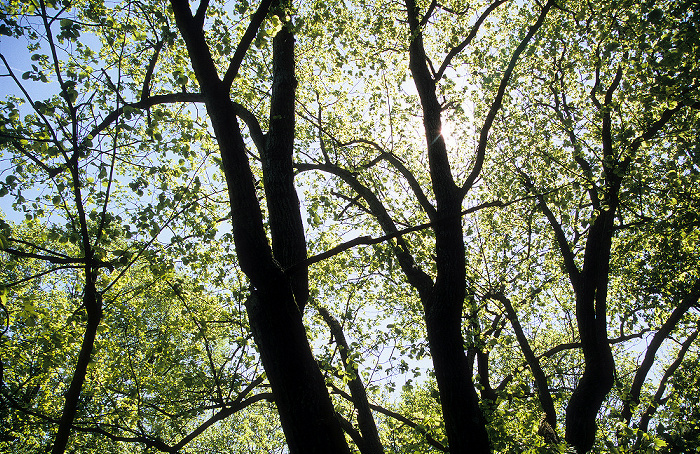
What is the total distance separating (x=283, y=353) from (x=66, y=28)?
4141 mm

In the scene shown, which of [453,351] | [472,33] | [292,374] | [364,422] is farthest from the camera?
[364,422]

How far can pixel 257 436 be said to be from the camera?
22844 millimetres

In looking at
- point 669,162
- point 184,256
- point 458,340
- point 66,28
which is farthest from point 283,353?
point 669,162

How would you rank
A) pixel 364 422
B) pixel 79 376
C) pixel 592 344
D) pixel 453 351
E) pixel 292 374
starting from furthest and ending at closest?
pixel 364 422 < pixel 592 344 < pixel 453 351 < pixel 79 376 < pixel 292 374

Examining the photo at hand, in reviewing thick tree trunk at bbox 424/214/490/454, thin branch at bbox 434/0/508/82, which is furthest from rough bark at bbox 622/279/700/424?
thin branch at bbox 434/0/508/82

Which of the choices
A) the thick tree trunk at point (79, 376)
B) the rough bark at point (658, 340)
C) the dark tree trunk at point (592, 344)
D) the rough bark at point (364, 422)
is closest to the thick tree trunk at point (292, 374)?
the thick tree trunk at point (79, 376)

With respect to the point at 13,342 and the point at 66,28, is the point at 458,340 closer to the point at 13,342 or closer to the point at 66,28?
the point at 66,28

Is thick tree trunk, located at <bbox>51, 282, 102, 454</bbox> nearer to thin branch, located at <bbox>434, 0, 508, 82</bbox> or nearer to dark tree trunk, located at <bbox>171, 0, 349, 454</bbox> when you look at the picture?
dark tree trunk, located at <bbox>171, 0, 349, 454</bbox>

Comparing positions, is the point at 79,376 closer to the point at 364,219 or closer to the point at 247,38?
the point at 247,38

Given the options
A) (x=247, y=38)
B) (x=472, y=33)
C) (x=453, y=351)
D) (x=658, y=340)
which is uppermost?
(x=472, y=33)

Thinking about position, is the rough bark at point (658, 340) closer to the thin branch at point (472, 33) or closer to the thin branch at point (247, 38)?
the thin branch at point (472, 33)

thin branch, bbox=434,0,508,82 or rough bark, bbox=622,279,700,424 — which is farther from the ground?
thin branch, bbox=434,0,508,82

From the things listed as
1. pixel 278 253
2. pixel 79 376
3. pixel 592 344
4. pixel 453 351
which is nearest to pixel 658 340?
pixel 592 344

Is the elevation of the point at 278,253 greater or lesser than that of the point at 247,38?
lesser
